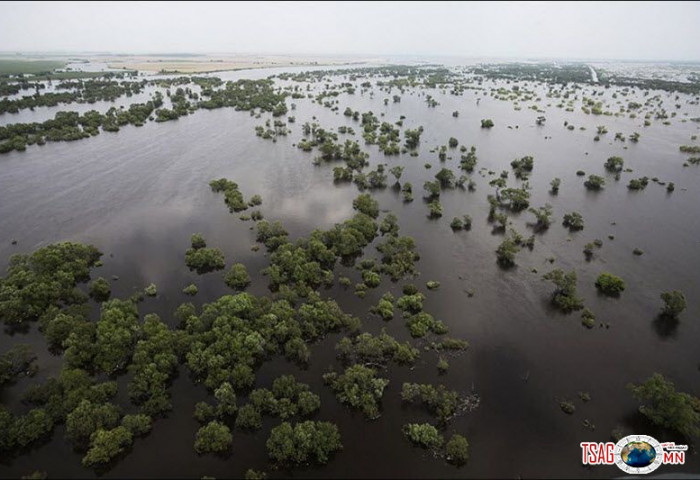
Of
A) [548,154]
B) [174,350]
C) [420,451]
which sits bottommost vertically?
[420,451]

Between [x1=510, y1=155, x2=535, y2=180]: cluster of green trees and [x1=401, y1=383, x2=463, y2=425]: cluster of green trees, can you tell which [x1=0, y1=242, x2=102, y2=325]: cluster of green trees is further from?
[x1=510, y1=155, x2=535, y2=180]: cluster of green trees

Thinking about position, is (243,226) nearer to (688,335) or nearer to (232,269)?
(232,269)

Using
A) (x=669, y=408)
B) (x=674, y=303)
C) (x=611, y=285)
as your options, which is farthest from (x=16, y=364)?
(x=674, y=303)

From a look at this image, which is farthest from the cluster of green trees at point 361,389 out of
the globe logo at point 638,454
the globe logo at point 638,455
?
the globe logo at point 638,454

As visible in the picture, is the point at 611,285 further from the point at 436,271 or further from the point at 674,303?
the point at 436,271

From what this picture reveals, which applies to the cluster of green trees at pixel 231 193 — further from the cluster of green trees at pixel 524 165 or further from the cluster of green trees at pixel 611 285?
the cluster of green trees at pixel 524 165

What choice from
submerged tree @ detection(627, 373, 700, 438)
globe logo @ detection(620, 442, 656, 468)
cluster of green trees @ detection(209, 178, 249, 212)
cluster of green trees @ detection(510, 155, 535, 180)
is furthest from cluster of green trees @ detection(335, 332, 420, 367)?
cluster of green trees @ detection(510, 155, 535, 180)

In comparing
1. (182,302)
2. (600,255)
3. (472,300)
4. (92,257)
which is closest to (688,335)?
(600,255)
